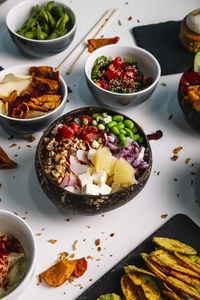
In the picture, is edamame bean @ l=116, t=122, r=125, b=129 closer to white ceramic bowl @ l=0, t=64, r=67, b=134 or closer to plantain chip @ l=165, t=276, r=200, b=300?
white ceramic bowl @ l=0, t=64, r=67, b=134

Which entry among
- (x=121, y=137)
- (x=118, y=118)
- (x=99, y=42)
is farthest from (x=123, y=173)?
(x=99, y=42)

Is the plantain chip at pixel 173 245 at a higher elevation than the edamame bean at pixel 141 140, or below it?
below

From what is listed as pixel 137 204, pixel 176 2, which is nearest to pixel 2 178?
pixel 137 204


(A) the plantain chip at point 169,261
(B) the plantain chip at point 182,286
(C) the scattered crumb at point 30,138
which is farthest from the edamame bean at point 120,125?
(B) the plantain chip at point 182,286

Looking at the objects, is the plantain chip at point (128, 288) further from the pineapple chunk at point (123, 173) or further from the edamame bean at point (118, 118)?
the edamame bean at point (118, 118)

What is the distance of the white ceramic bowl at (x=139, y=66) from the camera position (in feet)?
5.77

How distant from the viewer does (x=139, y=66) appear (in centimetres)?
196

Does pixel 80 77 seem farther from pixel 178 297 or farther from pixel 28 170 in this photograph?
pixel 178 297

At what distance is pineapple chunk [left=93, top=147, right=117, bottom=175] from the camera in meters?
1.44

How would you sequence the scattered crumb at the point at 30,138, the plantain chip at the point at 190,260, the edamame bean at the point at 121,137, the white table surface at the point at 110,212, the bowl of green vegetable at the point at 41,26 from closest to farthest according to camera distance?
the plantain chip at the point at 190,260
the white table surface at the point at 110,212
the edamame bean at the point at 121,137
the scattered crumb at the point at 30,138
the bowl of green vegetable at the point at 41,26

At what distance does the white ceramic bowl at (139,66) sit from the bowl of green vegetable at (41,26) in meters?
0.19

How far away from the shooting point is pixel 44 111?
1.68m

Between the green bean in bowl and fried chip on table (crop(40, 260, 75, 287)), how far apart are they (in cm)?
110

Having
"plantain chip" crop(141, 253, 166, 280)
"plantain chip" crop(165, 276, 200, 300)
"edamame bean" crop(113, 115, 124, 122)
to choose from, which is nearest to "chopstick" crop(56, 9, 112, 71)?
"edamame bean" crop(113, 115, 124, 122)
